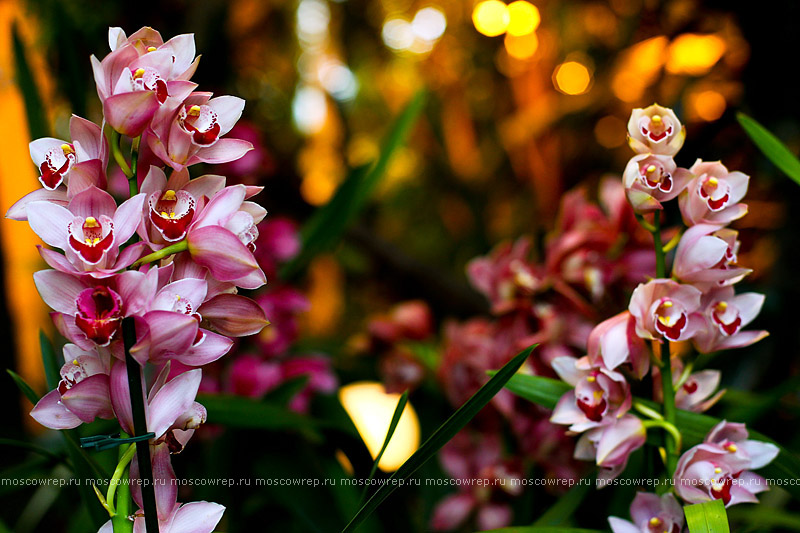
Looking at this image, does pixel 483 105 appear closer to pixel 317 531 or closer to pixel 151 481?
pixel 317 531

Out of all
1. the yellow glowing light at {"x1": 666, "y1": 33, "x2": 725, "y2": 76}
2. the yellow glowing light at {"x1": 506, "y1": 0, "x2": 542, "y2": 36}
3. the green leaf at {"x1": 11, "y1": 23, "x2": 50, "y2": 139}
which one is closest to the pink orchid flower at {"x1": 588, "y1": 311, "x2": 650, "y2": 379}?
the green leaf at {"x1": 11, "y1": 23, "x2": 50, "y2": 139}

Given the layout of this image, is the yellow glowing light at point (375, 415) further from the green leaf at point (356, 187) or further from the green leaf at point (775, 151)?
the green leaf at point (775, 151)

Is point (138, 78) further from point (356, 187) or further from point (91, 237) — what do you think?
point (356, 187)

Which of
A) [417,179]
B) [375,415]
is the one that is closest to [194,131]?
[375,415]

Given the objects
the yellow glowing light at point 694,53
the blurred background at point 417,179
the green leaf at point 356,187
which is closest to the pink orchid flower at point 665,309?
the blurred background at point 417,179

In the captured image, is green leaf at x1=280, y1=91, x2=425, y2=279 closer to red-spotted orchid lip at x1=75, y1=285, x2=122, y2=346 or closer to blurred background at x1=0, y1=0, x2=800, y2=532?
blurred background at x1=0, y1=0, x2=800, y2=532
